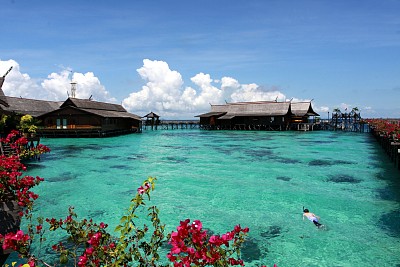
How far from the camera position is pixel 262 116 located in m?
67.9

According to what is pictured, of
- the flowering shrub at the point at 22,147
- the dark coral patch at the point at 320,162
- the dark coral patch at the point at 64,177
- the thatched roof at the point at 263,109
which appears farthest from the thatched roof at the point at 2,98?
the thatched roof at the point at 263,109

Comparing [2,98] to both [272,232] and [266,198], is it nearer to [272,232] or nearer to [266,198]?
[266,198]

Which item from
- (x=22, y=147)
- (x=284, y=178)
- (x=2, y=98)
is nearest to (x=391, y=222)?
(x=284, y=178)

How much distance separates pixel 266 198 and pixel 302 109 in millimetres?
60792

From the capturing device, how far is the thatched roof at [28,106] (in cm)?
4838

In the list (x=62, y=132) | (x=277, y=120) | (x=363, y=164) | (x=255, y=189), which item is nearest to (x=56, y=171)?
(x=255, y=189)

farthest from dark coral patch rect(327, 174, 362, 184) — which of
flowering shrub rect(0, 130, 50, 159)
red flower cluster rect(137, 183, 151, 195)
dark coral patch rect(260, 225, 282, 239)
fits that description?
red flower cluster rect(137, 183, 151, 195)

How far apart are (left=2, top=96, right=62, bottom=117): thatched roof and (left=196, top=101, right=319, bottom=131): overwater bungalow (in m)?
34.2

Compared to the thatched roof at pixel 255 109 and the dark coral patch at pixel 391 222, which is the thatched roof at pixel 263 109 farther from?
the dark coral patch at pixel 391 222

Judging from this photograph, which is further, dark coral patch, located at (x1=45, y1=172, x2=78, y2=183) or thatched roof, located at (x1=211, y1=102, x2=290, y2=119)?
thatched roof, located at (x1=211, y1=102, x2=290, y2=119)

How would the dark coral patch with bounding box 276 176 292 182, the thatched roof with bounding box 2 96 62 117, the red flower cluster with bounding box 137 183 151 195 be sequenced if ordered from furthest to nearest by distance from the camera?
the thatched roof with bounding box 2 96 62 117 < the dark coral patch with bounding box 276 176 292 182 < the red flower cluster with bounding box 137 183 151 195

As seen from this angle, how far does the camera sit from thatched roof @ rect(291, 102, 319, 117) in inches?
2724

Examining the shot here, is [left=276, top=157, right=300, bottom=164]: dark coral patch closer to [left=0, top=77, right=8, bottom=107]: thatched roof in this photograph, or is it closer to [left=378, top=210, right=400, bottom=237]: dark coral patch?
[left=378, top=210, right=400, bottom=237]: dark coral patch

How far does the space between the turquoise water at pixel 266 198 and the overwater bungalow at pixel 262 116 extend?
42002mm
